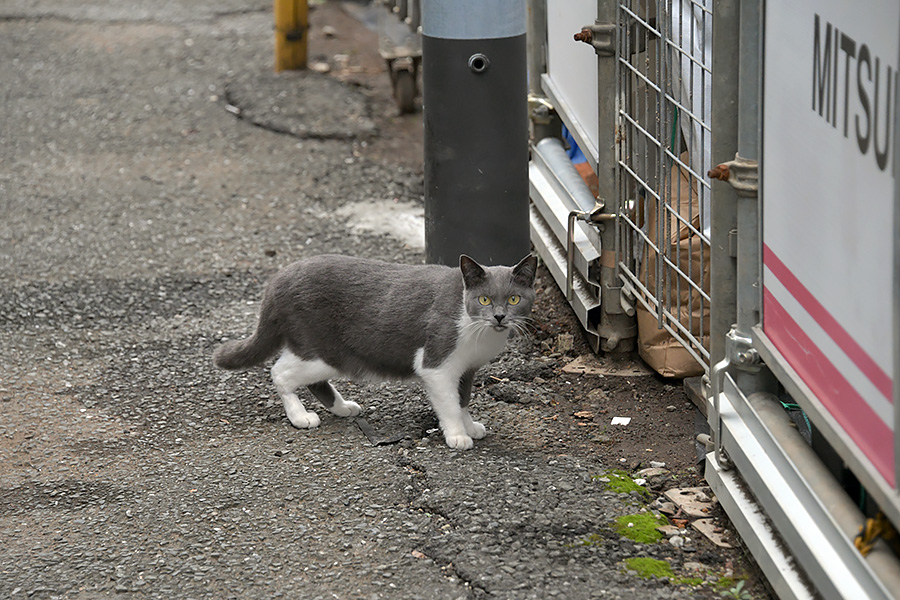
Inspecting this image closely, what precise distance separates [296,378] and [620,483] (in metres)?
1.33

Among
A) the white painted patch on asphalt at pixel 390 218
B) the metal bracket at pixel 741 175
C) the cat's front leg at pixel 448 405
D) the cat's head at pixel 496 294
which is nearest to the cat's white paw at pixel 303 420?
the cat's front leg at pixel 448 405

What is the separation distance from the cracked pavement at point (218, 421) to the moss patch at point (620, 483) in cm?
6

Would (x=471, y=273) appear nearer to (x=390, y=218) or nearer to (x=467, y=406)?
(x=467, y=406)

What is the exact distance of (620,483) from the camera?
3852 millimetres

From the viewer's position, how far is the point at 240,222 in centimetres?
700

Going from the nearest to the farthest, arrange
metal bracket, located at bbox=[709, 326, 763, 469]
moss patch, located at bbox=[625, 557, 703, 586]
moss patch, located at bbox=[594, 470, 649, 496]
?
moss patch, located at bbox=[625, 557, 703, 586] < metal bracket, located at bbox=[709, 326, 763, 469] < moss patch, located at bbox=[594, 470, 649, 496]

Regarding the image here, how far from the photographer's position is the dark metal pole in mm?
4883

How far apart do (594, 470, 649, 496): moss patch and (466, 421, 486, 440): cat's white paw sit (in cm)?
56

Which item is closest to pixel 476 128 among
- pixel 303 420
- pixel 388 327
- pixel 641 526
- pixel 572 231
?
pixel 572 231

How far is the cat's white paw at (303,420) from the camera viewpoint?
441 centimetres

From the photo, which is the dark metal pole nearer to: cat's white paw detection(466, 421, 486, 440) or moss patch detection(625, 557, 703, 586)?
cat's white paw detection(466, 421, 486, 440)

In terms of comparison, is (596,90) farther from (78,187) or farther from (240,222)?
(78,187)

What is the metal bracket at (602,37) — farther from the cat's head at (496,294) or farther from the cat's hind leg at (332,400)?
the cat's hind leg at (332,400)

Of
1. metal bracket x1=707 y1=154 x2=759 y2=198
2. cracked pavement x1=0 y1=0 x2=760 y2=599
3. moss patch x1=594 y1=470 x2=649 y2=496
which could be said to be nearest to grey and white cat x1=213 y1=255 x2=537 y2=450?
cracked pavement x1=0 y1=0 x2=760 y2=599
